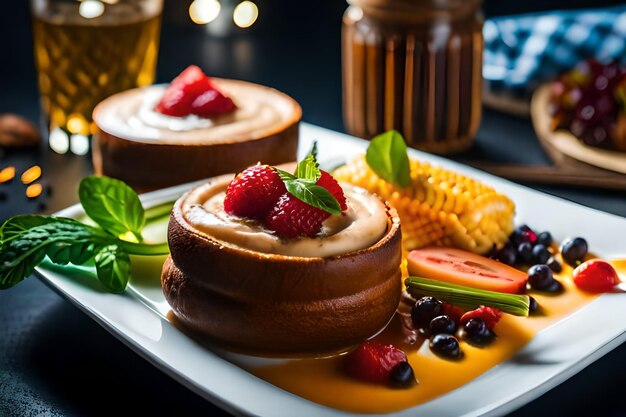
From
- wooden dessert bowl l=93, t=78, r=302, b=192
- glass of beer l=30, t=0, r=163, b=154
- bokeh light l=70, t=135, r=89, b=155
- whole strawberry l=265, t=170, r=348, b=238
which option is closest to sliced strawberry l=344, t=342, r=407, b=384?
whole strawberry l=265, t=170, r=348, b=238

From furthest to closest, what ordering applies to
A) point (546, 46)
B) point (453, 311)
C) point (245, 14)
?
1. point (245, 14)
2. point (546, 46)
3. point (453, 311)

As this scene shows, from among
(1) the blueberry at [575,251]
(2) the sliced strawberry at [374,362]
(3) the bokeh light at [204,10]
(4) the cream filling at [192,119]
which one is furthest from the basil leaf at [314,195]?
(3) the bokeh light at [204,10]

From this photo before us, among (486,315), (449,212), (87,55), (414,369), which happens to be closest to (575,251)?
(449,212)

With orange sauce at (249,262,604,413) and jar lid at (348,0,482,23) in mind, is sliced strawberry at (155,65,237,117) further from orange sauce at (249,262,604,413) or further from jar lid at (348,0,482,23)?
orange sauce at (249,262,604,413)

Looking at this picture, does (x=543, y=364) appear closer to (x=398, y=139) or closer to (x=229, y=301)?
(x=229, y=301)

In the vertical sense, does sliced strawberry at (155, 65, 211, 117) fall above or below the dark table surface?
above

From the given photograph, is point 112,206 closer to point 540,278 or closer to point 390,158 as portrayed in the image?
point 390,158

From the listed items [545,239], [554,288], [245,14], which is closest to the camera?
[554,288]
